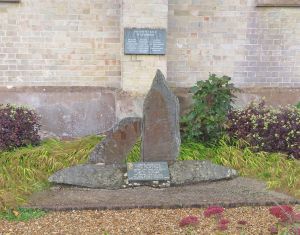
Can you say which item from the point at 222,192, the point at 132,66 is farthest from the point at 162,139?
the point at 132,66

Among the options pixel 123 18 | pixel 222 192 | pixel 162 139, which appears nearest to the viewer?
pixel 222 192

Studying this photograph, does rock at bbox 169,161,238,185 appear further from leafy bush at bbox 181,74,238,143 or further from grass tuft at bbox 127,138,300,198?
leafy bush at bbox 181,74,238,143

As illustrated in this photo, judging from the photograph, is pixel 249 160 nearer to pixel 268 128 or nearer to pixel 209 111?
pixel 268 128

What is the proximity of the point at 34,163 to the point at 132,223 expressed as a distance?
2.52 meters

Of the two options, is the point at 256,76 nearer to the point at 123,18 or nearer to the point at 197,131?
the point at 197,131

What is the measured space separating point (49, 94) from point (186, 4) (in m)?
3.10

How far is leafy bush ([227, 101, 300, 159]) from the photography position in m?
7.07

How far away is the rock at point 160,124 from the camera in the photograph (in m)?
5.92

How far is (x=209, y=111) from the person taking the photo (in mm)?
7430

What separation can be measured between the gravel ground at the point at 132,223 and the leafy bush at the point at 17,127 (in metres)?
2.43

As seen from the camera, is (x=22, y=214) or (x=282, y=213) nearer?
(x=282, y=213)

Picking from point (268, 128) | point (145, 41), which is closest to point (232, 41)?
point (145, 41)

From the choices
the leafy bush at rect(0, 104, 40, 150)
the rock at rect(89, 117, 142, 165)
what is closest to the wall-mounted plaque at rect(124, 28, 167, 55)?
the leafy bush at rect(0, 104, 40, 150)

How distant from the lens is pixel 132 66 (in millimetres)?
8086
